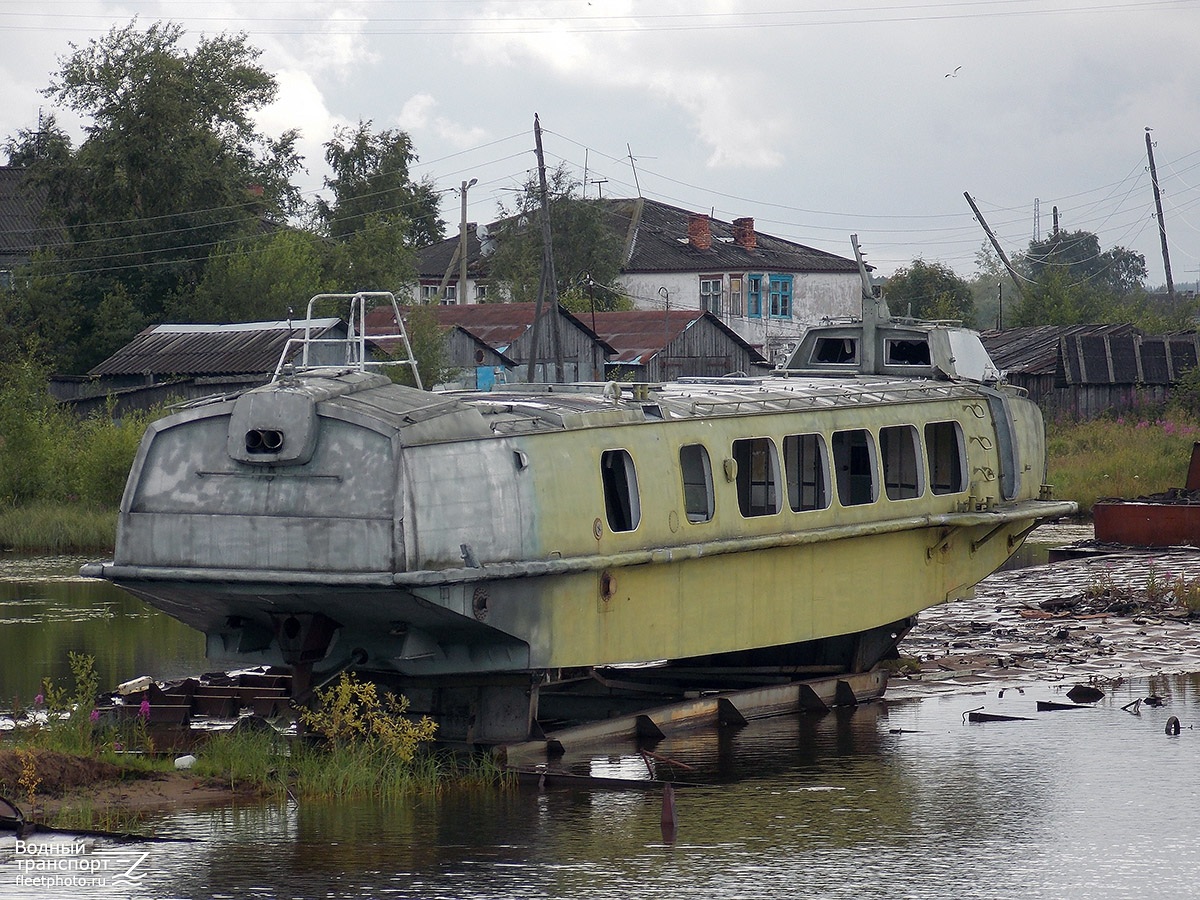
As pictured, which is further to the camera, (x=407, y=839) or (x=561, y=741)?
(x=561, y=741)

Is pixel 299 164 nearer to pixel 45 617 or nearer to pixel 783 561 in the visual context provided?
pixel 45 617

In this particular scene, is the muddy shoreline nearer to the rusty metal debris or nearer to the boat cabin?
the rusty metal debris

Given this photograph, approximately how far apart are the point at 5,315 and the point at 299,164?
14811 mm

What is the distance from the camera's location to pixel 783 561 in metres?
13.6

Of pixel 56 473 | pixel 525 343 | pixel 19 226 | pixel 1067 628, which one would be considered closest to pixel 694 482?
pixel 1067 628

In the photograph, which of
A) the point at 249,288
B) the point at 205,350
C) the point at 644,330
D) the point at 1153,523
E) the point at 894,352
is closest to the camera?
the point at 894,352

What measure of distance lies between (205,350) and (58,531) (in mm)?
10861

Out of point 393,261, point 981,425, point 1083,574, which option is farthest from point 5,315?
point 981,425

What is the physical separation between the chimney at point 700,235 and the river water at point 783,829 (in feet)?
162

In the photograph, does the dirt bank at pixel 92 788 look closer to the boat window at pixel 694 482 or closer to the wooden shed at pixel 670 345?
the boat window at pixel 694 482

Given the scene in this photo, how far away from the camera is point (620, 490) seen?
13.0m

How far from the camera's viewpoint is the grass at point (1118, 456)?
103 feet

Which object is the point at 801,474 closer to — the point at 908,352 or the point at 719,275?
the point at 908,352

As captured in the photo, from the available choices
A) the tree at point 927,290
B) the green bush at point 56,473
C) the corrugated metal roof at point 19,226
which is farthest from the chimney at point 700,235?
the green bush at point 56,473
